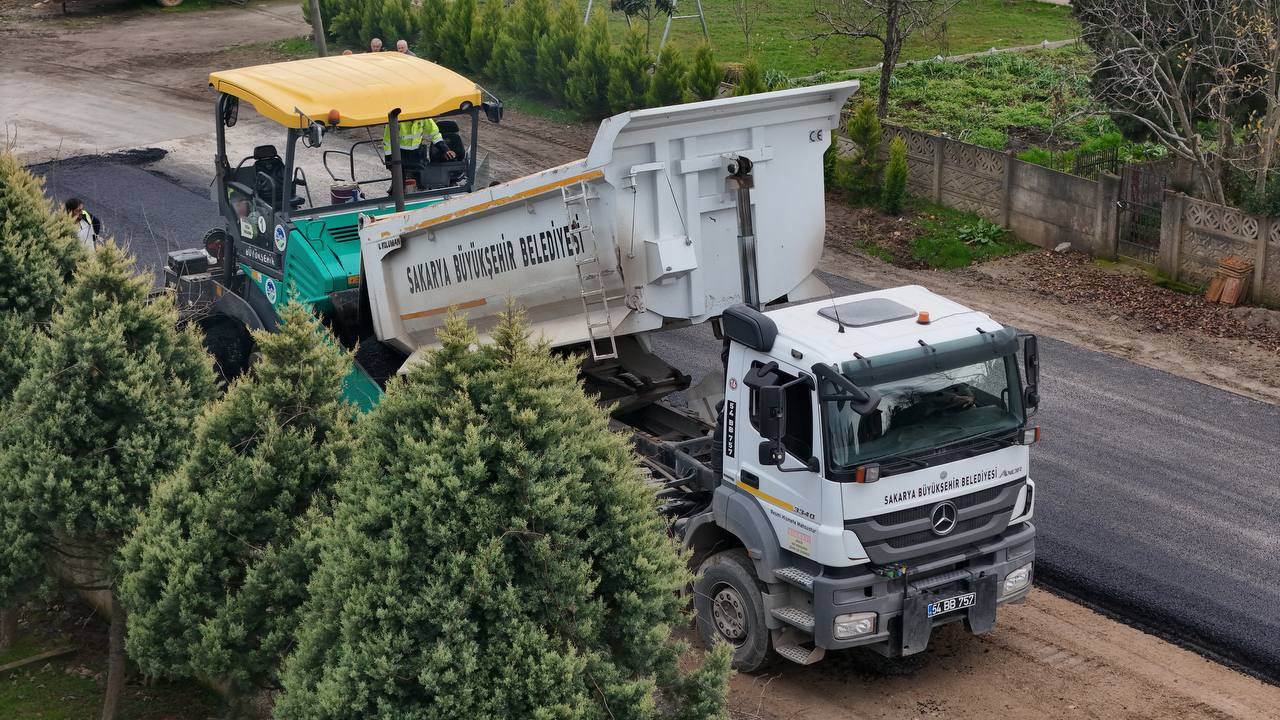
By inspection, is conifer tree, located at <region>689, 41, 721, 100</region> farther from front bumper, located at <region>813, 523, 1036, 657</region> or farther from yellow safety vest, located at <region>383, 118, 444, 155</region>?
front bumper, located at <region>813, 523, 1036, 657</region>

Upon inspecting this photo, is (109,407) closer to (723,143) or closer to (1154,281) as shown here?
(723,143)

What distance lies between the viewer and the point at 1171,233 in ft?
51.4

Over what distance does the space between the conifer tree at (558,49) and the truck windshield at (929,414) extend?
16192 millimetres

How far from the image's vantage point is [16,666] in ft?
30.2

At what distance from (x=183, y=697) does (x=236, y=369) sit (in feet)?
15.0

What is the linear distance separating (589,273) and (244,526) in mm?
3366

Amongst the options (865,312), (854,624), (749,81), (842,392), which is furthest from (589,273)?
(749,81)

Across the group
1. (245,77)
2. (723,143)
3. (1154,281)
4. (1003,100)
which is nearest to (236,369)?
(245,77)

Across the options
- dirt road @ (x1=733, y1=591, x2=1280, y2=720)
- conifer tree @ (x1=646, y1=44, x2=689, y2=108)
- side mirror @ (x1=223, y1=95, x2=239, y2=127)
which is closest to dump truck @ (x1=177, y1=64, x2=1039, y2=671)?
dirt road @ (x1=733, y1=591, x2=1280, y2=720)

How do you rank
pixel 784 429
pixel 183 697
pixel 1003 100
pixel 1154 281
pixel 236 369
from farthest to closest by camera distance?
pixel 1003 100 < pixel 1154 281 < pixel 236 369 < pixel 183 697 < pixel 784 429

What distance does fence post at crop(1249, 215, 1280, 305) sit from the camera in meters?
14.6

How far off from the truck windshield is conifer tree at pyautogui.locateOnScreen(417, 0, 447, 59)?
1929 centimetres

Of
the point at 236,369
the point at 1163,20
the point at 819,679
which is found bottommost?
the point at 819,679

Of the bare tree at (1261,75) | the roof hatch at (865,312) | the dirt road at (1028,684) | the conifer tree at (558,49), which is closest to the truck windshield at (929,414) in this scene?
the roof hatch at (865,312)
